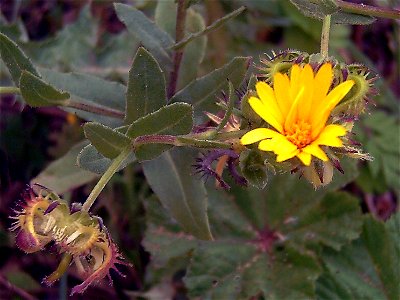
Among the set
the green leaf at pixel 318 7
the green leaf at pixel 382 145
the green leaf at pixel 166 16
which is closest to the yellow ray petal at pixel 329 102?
the green leaf at pixel 318 7

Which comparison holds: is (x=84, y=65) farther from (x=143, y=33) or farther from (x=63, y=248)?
(x=63, y=248)

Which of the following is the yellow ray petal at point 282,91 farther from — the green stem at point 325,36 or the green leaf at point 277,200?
the green leaf at point 277,200

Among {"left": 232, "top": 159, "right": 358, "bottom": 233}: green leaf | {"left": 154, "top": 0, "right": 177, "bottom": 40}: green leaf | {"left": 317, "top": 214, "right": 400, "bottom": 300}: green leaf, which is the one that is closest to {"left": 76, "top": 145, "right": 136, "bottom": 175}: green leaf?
{"left": 154, "top": 0, "right": 177, "bottom": 40}: green leaf

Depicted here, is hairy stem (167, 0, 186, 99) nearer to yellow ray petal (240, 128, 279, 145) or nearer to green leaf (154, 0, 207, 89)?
green leaf (154, 0, 207, 89)

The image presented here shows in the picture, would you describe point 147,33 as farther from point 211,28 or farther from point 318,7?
point 318,7

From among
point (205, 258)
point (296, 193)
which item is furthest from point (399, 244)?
point (205, 258)

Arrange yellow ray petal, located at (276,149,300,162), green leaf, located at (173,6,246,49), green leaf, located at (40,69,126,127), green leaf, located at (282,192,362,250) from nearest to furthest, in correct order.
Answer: yellow ray petal, located at (276,149,300,162) → green leaf, located at (173,6,246,49) → green leaf, located at (40,69,126,127) → green leaf, located at (282,192,362,250)
